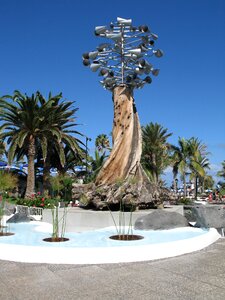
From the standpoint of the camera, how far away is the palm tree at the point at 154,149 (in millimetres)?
37250

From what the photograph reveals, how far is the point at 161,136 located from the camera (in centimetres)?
3888

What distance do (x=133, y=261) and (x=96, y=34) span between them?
11.4m

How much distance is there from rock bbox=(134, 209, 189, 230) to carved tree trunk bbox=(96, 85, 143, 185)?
3.72 m

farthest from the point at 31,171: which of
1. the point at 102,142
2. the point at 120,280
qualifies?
the point at 102,142

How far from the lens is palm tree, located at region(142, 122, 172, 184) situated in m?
37.2

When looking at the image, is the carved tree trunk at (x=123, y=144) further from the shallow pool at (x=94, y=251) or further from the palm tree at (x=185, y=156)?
the palm tree at (x=185, y=156)

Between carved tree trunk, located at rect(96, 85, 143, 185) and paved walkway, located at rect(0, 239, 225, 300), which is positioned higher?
carved tree trunk, located at rect(96, 85, 143, 185)

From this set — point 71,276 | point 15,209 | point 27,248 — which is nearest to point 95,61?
point 15,209

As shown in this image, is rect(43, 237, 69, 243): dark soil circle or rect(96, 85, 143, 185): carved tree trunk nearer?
rect(43, 237, 69, 243): dark soil circle

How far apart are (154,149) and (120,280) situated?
3232cm

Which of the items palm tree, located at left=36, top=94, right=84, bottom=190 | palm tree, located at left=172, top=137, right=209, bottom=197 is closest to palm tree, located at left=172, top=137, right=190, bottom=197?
palm tree, located at left=172, top=137, right=209, bottom=197

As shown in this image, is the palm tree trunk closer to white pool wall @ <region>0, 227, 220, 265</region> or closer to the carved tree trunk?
the carved tree trunk

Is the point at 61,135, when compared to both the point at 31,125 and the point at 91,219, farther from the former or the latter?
the point at 91,219

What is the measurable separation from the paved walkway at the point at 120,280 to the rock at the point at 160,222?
9.87 feet
